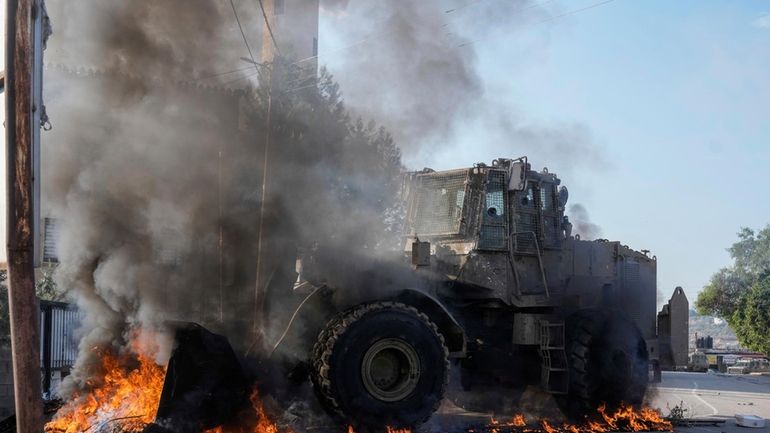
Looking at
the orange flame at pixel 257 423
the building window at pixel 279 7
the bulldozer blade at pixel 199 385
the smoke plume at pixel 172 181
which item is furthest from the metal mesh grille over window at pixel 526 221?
the bulldozer blade at pixel 199 385

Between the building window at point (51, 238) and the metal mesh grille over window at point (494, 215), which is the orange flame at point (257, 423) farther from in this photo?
the metal mesh grille over window at point (494, 215)

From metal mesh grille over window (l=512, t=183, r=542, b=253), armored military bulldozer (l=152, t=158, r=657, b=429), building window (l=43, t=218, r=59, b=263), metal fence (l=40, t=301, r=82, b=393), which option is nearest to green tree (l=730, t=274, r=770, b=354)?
armored military bulldozer (l=152, t=158, r=657, b=429)

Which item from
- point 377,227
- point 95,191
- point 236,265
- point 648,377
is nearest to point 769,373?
point 648,377

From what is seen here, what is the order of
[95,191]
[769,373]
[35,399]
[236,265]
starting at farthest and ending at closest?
1. [769,373]
2. [236,265]
3. [95,191]
4. [35,399]

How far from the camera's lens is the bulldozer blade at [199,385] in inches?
282

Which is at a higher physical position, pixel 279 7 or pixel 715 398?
pixel 279 7

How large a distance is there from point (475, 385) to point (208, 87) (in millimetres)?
5162

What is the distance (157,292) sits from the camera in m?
8.29

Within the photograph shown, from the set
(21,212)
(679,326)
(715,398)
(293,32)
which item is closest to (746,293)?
(715,398)

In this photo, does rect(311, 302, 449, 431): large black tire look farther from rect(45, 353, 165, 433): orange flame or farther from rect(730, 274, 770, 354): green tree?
rect(730, 274, 770, 354): green tree

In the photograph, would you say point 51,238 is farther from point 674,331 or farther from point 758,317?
point 758,317

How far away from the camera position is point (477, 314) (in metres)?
10.4

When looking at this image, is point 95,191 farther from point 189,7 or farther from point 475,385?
point 475,385

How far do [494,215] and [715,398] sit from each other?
A: 27.2 ft
